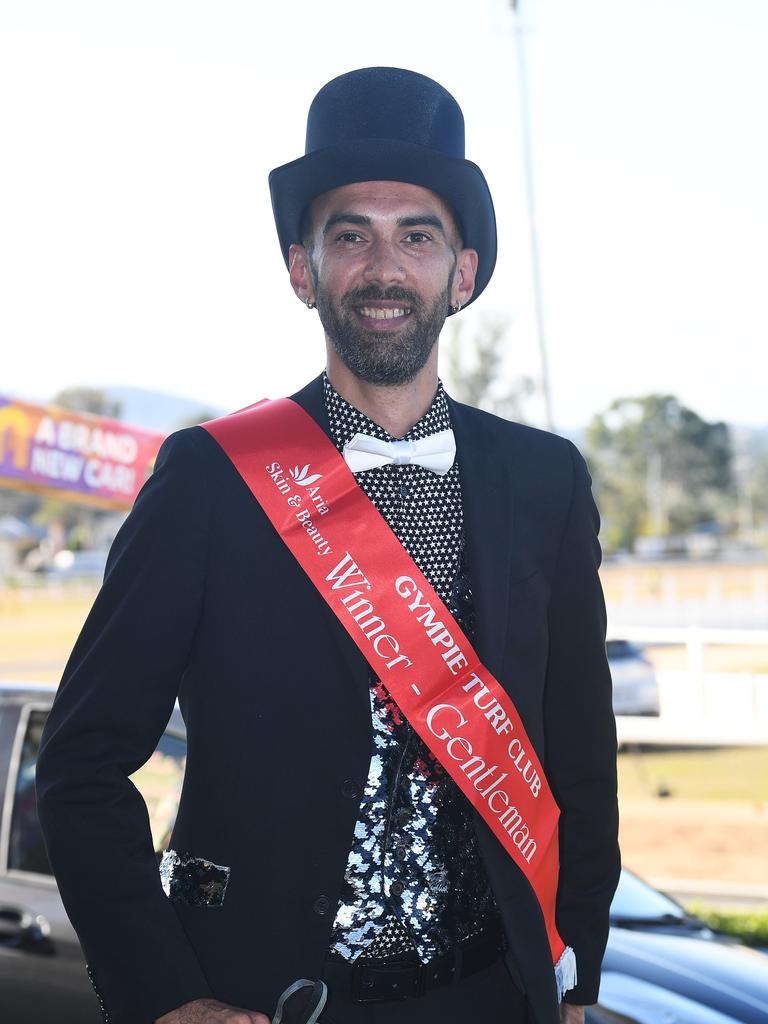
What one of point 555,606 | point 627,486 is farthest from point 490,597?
point 627,486

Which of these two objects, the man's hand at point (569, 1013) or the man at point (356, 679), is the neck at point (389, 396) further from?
the man's hand at point (569, 1013)

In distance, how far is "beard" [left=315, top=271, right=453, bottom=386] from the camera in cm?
183

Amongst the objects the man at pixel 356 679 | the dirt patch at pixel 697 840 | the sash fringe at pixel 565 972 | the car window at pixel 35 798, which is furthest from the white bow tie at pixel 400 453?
the dirt patch at pixel 697 840

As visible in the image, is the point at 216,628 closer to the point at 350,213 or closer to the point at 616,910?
the point at 350,213

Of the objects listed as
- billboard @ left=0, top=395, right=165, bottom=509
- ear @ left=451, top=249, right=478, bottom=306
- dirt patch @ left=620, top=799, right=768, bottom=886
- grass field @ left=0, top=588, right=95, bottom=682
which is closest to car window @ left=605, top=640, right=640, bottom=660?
dirt patch @ left=620, top=799, right=768, bottom=886

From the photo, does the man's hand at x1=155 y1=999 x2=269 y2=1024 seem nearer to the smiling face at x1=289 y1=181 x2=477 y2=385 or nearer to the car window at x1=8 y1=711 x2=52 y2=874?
the smiling face at x1=289 y1=181 x2=477 y2=385

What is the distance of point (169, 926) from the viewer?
1.52 metres

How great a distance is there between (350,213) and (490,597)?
0.61 metres

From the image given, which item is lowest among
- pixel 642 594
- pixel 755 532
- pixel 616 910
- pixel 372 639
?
pixel 616 910

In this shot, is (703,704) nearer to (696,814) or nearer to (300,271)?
A: (696,814)

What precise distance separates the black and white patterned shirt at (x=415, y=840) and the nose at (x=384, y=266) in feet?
1.10

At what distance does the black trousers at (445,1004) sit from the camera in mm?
1607

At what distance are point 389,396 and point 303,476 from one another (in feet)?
0.58

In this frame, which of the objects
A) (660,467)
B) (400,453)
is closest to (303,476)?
(400,453)
